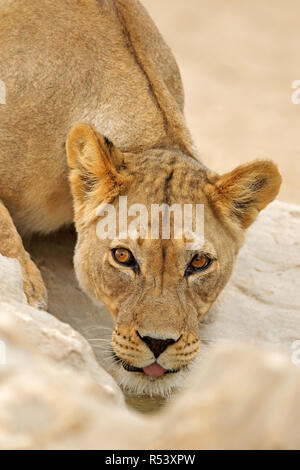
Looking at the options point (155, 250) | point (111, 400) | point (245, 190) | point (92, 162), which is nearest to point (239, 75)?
point (245, 190)

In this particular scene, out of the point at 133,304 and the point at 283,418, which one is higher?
the point at 283,418

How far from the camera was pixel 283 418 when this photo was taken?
1532 mm

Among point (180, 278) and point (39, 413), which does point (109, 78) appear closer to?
point (180, 278)

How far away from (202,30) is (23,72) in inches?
349

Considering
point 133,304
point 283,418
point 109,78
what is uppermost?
point 109,78

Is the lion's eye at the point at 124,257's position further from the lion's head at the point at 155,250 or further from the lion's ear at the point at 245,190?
the lion's ear at the point at 245,190

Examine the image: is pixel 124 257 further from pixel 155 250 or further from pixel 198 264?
pixel 198 264

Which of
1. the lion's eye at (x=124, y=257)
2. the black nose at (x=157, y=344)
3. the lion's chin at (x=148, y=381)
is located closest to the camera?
the black nose at (x=157, y=344)

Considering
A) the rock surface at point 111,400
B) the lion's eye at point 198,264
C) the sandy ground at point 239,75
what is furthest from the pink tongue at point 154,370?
the sandy ground at point 239,75

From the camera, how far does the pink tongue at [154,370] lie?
338 cm

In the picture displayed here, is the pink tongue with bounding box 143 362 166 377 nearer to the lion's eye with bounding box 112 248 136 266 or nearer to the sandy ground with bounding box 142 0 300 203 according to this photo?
the lion's eye with bounding box 112 248 136 266

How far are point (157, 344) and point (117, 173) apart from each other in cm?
88

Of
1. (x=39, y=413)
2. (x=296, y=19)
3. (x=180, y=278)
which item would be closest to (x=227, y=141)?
(x=296, y=19)

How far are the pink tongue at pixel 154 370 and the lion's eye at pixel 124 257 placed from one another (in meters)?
0.46
